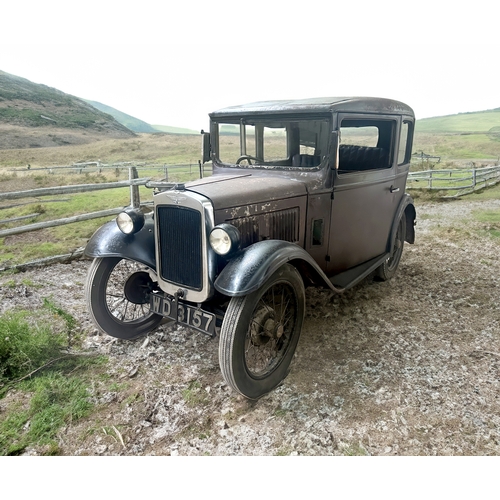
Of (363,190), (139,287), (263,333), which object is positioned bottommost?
(263,333)

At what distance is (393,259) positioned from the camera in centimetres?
537

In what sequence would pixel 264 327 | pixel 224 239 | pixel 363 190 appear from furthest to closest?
pixel 363 190, pixel 264 327, pixel 224 239

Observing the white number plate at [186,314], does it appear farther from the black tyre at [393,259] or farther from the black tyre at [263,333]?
the black tyre at [393,259]

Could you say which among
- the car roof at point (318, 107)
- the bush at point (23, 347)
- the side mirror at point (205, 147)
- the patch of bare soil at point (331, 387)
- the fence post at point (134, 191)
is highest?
the car roof at point (318, 107)

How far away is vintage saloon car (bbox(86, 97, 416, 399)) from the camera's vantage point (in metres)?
2.72

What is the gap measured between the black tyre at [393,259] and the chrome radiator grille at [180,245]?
2932 mm

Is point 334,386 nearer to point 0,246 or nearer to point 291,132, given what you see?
point 291,132

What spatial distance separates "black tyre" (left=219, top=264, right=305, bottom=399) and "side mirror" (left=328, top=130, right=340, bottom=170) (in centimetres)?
114

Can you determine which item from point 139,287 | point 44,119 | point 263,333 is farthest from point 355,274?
point 44,119

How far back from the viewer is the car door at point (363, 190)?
12.5 feet

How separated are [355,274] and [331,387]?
1.55 m

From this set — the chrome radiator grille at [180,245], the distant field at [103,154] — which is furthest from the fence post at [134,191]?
the distant field at [103,154]

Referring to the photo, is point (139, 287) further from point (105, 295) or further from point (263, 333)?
point (263, 333)

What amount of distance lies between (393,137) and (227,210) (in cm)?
252
